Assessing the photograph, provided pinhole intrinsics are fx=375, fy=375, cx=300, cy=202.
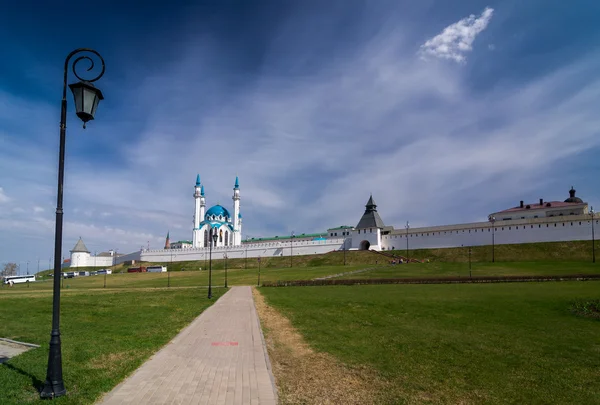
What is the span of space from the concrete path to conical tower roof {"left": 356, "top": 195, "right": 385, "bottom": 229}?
74373mm

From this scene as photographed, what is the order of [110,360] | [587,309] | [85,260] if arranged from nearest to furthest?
1. [110,360]
2. [587,309]
3. [85,260]

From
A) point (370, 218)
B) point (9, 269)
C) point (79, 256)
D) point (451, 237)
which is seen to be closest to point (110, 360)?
point (451, 237)

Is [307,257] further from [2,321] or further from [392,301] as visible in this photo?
[2,321]

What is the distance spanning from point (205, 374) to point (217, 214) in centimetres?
11001

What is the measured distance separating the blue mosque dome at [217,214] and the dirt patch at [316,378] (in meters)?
107

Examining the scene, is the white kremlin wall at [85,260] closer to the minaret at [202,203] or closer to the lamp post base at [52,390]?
the minaret at [202,203]

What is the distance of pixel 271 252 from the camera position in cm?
9538

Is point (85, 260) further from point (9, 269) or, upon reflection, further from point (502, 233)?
point (502, 233)

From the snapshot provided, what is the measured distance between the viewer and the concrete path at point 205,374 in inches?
260

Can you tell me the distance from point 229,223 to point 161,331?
107205mm

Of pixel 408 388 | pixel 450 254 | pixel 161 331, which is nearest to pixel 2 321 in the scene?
pixel 161 331

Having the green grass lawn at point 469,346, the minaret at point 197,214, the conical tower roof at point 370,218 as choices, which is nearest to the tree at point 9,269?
the minaret at point 197,214

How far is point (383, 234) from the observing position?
86.2 meters

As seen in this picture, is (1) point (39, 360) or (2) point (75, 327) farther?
(2) point (75, 327)
